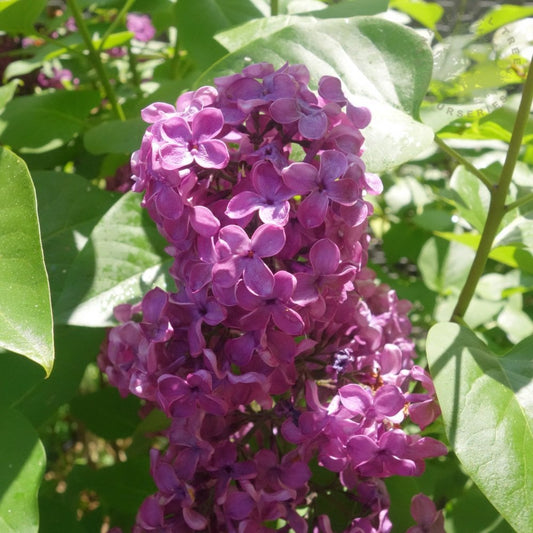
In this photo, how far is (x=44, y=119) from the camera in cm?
98

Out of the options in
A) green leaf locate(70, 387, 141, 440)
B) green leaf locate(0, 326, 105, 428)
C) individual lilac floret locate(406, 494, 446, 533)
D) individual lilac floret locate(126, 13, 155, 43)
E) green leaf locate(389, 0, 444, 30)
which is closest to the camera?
individual lilac floret locate(406, 494, 446, 533)

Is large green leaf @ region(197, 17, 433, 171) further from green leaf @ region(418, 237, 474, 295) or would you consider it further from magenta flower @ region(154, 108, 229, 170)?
green leaf @ region(418, 237, 474, 295)

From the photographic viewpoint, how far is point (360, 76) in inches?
25.1

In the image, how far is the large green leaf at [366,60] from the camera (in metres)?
0.62

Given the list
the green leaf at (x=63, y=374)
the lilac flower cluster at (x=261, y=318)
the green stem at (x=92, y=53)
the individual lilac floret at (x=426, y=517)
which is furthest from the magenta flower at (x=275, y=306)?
the green stem at (x=92, y=53)

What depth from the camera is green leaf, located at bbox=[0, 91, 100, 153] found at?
95 centimetres

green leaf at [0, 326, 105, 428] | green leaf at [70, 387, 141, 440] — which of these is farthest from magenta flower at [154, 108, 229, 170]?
green leaf at [70, 387, 141, 440]

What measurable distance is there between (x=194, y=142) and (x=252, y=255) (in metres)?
0.10

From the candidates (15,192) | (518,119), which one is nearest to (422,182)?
(518,119)

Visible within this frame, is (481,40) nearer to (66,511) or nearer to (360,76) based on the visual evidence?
(360,76)

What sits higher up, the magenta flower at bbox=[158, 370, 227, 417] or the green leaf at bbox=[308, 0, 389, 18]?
the green leaf at bbox=[308, 0, 389, 18]

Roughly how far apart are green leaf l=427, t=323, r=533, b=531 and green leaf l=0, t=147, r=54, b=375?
267mm

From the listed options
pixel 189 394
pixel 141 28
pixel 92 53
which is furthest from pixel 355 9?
pixel 141 28

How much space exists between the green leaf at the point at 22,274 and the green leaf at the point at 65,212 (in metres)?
0.22
